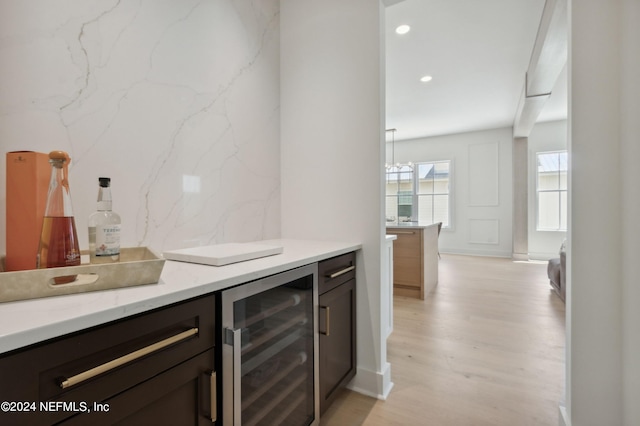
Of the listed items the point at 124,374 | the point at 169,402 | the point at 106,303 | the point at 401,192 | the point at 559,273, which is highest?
the point at 401,192

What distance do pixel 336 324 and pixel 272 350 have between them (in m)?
0.50

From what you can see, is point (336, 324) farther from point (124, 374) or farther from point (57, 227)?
point (57, 227)

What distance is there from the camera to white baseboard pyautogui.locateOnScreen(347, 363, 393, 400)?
1800 mm

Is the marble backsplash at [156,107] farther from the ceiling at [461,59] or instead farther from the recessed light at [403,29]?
the recessed light at [403,29]

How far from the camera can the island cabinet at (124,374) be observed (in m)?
0.56

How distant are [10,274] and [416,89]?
4.92 m

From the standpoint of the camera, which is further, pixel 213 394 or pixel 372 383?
pixel 372 383

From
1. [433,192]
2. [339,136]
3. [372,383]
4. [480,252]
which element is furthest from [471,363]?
[433,192]

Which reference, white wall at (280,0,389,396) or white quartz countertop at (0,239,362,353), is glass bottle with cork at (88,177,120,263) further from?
white wall at (280,0,389,396)

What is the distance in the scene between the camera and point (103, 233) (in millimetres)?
974

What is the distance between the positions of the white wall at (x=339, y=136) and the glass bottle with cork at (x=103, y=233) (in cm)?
A: 122

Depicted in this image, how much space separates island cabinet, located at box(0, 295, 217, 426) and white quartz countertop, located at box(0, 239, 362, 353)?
3 centimetres

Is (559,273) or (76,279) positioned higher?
(76,279)

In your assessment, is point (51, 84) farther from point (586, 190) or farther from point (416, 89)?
point (416, 89)
